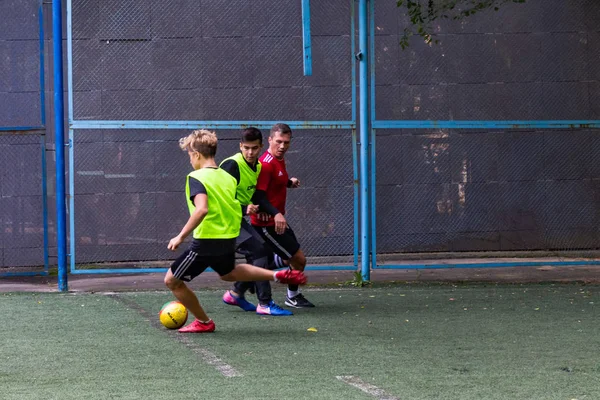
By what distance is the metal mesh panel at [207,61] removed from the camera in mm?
11734

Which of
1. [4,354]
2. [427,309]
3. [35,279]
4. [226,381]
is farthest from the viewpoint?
[35,279]

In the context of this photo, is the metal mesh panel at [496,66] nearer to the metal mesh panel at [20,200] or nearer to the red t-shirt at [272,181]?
the red t-shirt at [272,181]

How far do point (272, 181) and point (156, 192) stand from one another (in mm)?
4061

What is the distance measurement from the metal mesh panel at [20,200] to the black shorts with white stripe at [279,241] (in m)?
4.63

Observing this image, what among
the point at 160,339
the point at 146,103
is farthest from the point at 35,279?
the point at 160,339

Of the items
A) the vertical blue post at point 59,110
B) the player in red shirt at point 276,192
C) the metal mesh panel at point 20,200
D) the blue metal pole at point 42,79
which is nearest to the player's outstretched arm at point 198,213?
the player in red shirt at point 276,192

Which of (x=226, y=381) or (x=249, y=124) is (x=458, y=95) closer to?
(x=249, y=124)

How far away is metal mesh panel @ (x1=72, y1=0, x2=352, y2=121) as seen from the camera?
11734mm

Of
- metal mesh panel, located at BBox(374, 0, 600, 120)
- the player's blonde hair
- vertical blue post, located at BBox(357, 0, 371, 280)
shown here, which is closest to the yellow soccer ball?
the player's blonde hair

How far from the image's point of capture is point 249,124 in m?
10.0

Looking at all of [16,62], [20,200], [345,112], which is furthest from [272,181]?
[16,62]

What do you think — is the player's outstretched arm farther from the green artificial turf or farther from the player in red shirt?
the player in red shirt

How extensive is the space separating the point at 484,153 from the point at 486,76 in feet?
3.31

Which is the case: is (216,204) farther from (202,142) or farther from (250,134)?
(250,134)
